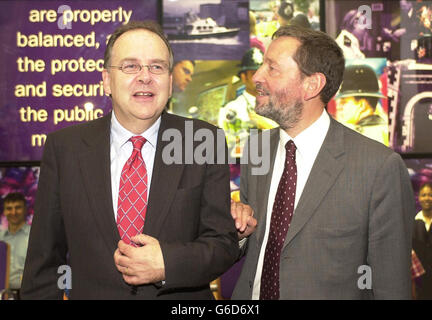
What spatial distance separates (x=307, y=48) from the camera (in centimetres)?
243

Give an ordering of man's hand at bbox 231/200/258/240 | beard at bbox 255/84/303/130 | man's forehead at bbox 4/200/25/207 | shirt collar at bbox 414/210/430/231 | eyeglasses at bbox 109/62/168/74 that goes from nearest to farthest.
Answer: eyeglasses at bbox 109/62/168/74 < man's hand at bbox 231/200/258/240 < beard at bbox 255/84/303/130 < man's forehead at bbox 4/200/25/207 < shirt collar at bbox 414/210/430/231

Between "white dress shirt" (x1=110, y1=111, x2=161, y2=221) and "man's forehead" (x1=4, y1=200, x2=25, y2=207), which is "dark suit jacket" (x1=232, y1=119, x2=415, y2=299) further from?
"man's forehead" (x1=4, y1=200, x2=25, y2=207)

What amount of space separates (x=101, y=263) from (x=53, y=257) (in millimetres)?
170

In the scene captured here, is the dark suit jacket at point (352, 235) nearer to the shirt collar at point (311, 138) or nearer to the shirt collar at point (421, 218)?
the shirt collar at point (311, 138)

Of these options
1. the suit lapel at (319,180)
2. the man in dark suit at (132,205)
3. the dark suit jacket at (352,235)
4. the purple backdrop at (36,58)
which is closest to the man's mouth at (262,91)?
the suit lapel at (319,180)

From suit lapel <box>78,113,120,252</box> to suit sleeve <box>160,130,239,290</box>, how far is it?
184mm

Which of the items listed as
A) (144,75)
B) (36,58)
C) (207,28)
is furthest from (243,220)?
(36,58)

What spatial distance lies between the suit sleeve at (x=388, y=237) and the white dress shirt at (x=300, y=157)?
30 centimetres

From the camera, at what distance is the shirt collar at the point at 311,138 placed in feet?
7.45

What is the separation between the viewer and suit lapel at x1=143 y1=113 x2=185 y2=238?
5.14ft

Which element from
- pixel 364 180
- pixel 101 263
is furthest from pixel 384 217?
pixel 101 263

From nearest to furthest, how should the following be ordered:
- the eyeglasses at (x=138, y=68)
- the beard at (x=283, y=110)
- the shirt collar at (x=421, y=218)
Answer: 1. the eyeglasses at (x=138, y=68)
2. the beard at (x=283, y=110)
3. the shirt collar at (x=421, y=218)

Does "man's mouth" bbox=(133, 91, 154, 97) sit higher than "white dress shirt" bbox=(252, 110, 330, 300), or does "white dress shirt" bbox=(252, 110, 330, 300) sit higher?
"man's mouth" bbox=(133, 91, 154, 97)

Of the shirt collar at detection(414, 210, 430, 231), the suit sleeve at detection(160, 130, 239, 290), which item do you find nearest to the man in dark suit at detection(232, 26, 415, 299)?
the suit sleeve at detection(160, 130, 239, 290)
